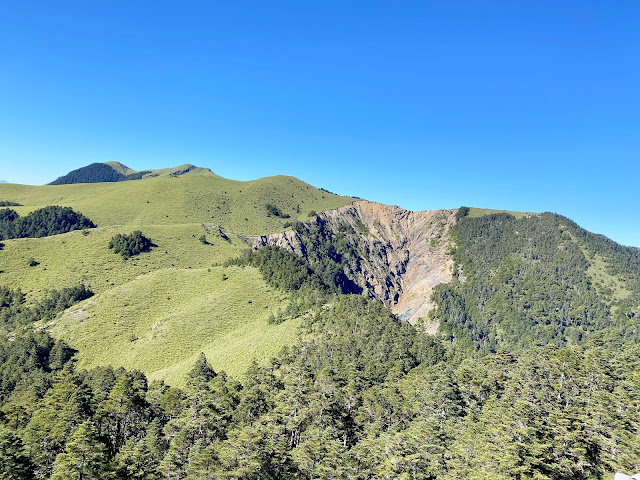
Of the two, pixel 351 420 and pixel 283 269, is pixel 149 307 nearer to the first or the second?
pixel 283 269

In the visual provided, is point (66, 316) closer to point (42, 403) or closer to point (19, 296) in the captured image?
point (19, 296)

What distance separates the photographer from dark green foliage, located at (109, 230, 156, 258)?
185312 mm

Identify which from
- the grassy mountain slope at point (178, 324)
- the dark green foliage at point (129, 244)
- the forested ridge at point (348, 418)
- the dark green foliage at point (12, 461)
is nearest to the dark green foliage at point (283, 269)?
the grassy mountain slope at point (178, 324)

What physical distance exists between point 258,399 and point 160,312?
87.5m

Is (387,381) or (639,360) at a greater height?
(639,360)

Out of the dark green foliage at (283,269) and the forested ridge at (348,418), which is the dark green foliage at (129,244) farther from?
the forested ridge at (348,418)

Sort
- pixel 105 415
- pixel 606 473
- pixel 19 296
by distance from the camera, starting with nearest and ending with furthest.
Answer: pixel 606 473
pixel 105 415
pixel 19 296

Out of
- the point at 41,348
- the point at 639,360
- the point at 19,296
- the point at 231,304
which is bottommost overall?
the point at 41,348

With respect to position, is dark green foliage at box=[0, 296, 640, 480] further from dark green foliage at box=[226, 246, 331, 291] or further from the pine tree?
dark green foliage at box=[226, 246, 331, 291]

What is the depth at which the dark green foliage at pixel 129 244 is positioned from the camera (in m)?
185

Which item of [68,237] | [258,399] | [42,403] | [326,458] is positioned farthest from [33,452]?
[68,237]

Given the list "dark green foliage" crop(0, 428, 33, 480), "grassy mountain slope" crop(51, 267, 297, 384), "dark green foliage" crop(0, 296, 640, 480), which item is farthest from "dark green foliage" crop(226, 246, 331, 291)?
"dark green foliage" crop(0, 428, 33, 480)

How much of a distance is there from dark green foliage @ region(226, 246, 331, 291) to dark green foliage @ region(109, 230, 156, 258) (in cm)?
5385

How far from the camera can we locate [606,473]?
39.9 meters
